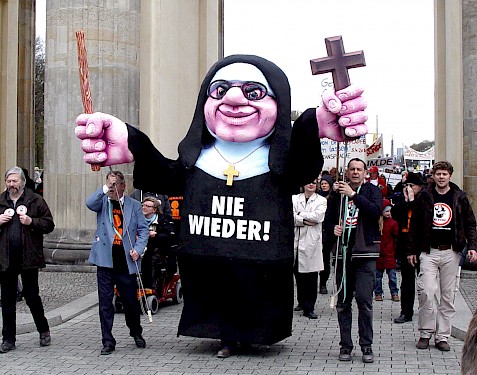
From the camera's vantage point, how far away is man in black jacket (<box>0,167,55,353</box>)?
7.86 m

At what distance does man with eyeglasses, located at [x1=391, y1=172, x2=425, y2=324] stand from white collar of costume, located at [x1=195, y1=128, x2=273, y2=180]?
251cm

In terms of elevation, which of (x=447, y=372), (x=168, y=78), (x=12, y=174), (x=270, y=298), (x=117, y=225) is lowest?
(x=447, y=372)

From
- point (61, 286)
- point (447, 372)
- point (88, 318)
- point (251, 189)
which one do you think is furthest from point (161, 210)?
point (447, 372)

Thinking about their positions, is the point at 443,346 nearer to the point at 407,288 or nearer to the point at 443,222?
the point at 443,222

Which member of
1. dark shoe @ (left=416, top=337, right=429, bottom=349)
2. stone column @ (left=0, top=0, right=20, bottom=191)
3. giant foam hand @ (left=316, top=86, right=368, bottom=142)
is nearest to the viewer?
giant foam hand @ (left=316, top=86, right=368, bottom=142)

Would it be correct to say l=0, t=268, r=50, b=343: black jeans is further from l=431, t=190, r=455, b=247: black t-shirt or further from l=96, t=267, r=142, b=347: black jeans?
l=431, t=190, r=455, b=247: black t-shirt

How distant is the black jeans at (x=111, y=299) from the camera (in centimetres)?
793

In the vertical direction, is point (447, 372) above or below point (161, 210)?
below

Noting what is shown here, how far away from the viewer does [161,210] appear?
10766 mm

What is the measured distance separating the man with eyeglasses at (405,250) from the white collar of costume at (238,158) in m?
2.51

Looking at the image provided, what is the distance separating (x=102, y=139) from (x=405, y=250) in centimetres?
390

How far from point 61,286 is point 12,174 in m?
4.57

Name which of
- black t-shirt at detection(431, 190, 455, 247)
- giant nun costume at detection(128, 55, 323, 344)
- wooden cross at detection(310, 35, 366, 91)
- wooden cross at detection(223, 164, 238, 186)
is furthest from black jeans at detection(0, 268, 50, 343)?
black t-shirt at detection(431, 190, 455, 247)

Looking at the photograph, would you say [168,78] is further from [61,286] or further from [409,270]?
[409,270]
